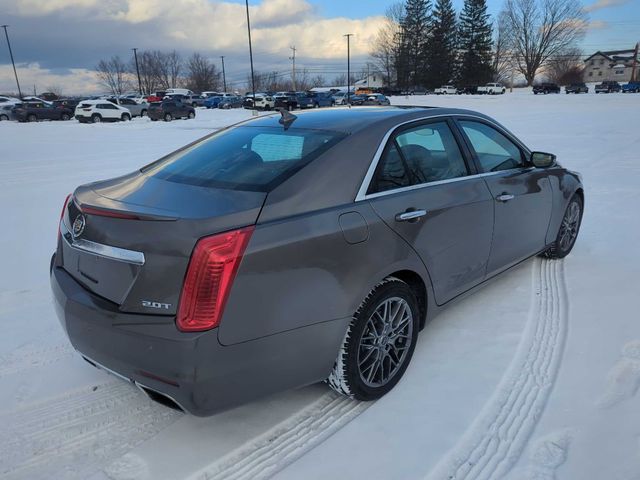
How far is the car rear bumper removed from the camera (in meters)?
2.11

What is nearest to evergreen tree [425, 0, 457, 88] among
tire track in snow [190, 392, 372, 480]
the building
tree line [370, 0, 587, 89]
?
tree line [370, 0, 587, 89]

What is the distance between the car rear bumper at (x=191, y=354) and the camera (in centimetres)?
211

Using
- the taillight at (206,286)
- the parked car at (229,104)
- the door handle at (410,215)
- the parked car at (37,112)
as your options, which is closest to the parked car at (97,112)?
the parked car at (37,112)

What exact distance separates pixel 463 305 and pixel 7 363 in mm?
3364

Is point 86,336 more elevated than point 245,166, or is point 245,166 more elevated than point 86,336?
point 245,166

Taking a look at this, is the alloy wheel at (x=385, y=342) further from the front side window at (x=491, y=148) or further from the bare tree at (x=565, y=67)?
the bare tree at (x=565, y=67)

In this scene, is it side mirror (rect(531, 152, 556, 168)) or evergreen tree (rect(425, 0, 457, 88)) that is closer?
side mirror (rect(531, 152, 556, 168))

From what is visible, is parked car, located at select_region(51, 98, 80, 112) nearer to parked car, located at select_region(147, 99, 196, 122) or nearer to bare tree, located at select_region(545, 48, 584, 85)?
parked car, located at select_region(147, 99, 196, 122)

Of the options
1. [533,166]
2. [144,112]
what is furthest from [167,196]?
[144,112]

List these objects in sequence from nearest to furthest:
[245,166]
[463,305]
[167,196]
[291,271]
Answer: [291,271] < [167,196] < [245,166] < [463,305]

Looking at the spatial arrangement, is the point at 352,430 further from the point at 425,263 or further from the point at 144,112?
the point at 144,112

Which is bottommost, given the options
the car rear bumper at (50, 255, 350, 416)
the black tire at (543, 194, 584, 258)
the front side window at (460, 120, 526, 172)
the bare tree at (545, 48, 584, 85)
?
the black tire at (543, 194, 584, 258)

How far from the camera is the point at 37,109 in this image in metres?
33.3

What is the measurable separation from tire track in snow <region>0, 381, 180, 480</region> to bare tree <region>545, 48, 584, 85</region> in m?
103
